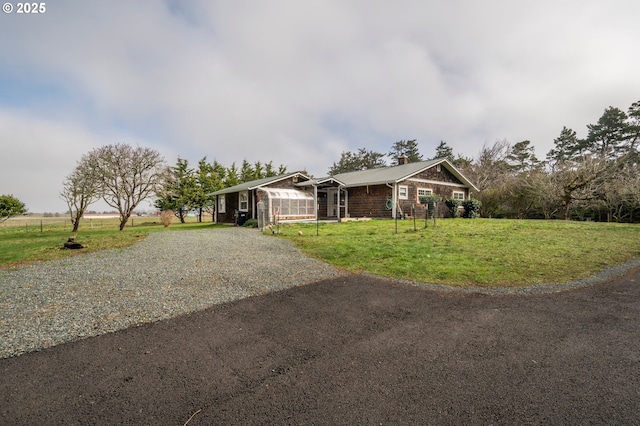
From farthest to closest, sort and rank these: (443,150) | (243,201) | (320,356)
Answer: (443,150) < (243,201) < (320,356)

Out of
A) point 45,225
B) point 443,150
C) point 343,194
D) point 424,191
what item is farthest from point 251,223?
point 443,150

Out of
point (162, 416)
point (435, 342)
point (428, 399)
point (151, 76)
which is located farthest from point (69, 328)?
point (151, 76)

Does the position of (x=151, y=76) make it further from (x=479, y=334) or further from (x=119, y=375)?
(x=479, y=334)

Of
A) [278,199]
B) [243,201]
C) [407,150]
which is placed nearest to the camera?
[278,199]

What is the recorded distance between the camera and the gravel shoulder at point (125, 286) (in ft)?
11.6

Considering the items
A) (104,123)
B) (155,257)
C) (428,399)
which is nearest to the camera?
(428,399)

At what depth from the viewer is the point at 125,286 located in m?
5.19

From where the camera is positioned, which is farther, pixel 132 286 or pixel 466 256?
pixel 466 256

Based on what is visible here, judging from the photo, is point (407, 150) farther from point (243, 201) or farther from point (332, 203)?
point (243, 201)

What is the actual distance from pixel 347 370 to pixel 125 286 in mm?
4855

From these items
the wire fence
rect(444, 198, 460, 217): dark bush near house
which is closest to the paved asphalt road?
rect(444, 198, 460, 217): dark bush near house

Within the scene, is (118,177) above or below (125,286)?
above

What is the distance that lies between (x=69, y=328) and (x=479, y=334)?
5210mm

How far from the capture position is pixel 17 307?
415cm
